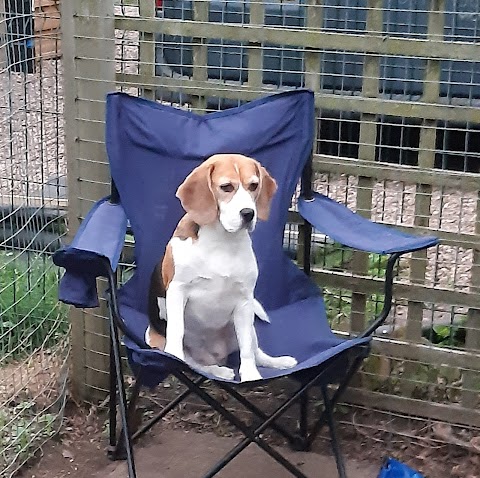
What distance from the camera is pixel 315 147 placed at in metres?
2.89

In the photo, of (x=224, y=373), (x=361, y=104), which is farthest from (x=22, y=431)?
(x=361, y=104)

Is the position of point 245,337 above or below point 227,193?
below

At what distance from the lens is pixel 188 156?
2771mm

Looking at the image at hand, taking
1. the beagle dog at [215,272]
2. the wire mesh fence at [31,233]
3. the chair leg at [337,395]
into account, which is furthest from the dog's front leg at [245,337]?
the wire mesh fence at [31,233]

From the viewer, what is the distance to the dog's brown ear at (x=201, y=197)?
7.92 feet

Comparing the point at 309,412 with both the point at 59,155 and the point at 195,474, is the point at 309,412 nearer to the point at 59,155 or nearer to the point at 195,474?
the point at 195,474

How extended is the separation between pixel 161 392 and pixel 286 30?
1.30m

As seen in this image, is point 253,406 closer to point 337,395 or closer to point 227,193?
point 337,395

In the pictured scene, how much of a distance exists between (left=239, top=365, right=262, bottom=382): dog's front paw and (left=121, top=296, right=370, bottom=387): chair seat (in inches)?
0.8

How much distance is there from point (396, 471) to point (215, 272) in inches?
32.3

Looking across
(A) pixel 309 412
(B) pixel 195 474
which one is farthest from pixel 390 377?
(B) pixel 195 474

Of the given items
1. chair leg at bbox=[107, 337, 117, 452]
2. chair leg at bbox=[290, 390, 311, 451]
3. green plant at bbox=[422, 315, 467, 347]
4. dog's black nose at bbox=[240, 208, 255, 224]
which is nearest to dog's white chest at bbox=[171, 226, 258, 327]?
dog's black nose at bbox=[240, 208, 255, 224]

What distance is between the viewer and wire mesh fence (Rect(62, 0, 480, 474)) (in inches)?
106

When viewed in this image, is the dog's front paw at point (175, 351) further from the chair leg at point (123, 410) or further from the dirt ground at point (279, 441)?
the dirt ground at point (279, 441)
